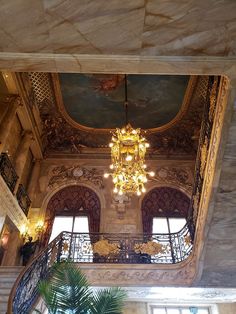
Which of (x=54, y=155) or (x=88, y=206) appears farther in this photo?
(x=54, y=155)

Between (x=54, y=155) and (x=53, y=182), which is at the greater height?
(x=54, y=155)

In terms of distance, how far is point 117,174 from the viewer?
5.98m

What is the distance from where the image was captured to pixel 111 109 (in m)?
10.7

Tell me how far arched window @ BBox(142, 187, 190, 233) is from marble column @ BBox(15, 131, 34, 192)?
470cm

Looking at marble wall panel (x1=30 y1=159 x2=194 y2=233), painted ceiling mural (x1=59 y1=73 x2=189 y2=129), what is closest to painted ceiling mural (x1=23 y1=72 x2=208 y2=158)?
painted ceiling mural (x1=59 y1=73 x2=189 y2=129)

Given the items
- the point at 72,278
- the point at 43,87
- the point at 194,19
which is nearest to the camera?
the point at 194,19

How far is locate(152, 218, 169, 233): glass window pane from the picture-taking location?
955 centimetres

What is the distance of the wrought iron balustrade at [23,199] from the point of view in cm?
→ 898

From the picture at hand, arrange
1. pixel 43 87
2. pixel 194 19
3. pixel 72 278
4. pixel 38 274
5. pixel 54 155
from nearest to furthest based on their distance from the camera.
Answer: pixel 194 19 → pixel 72 278 → pixel 38 274 → pixel 43 87 → pixel 54 155

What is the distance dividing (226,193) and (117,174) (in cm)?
239

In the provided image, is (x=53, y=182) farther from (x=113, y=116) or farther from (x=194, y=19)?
(x=194, y=19)

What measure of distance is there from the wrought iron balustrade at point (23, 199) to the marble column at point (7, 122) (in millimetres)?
1774

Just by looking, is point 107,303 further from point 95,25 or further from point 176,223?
point 176,223

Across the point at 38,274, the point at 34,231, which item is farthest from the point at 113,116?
the point at 38,274
